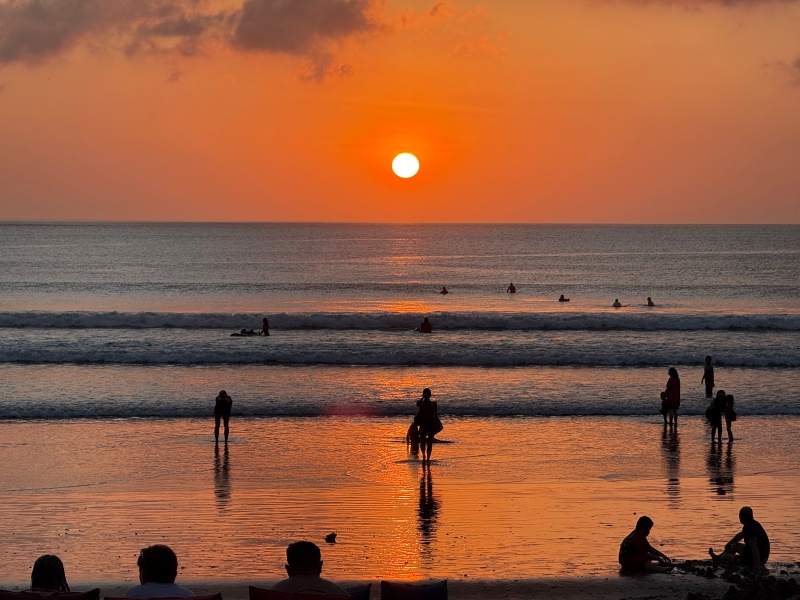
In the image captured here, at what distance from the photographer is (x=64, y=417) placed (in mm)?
23453

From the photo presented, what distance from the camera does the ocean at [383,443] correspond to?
1298cm

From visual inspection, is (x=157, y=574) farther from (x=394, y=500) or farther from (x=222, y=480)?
(x=222, y=480)

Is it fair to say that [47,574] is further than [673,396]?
No

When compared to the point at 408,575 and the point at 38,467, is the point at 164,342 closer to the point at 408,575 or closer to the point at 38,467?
the point at 38,467

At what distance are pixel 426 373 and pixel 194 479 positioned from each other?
52.3 feet

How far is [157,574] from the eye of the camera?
6.68m

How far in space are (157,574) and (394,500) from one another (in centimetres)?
890

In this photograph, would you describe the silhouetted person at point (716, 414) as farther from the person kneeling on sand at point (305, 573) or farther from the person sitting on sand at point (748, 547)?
the person kneeling on sand at point (305, 573)

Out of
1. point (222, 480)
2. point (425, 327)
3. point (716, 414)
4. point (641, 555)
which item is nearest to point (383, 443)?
point (222, 480)

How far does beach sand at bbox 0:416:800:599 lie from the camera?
11984mm

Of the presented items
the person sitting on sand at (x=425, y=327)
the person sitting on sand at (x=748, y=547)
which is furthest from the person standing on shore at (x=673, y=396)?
the person sitting on sand at (x=425, y=327)

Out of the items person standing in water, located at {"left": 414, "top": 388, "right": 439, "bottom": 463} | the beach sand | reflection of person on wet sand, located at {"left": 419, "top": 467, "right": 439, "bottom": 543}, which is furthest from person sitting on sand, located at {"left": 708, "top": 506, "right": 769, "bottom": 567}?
person standing in water, located at {"left": 414, "top": 388, "right": 439, "bottom": 463}

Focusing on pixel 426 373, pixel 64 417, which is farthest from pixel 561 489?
pixel 426 373

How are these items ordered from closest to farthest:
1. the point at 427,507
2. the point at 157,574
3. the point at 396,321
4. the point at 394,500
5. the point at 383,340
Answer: the point at 157,574
the point at 427,507
the point at 394,500
the point at 383,340
the point at 396,321
